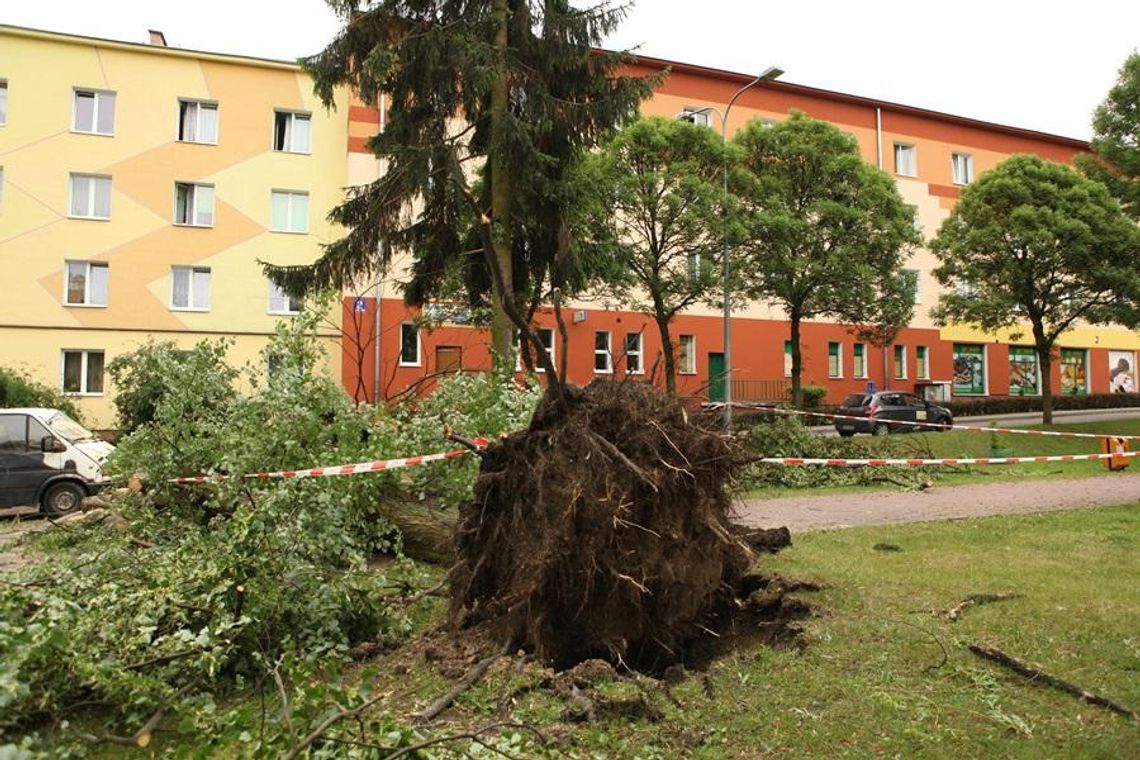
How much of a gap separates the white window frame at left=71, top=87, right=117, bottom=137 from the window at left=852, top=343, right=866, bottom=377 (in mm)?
27879

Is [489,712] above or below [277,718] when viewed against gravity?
below

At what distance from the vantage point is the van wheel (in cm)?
1184

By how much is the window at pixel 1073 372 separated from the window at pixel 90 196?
39.7 meters

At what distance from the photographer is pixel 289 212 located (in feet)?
86.3

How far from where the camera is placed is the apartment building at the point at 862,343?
28.6 meters

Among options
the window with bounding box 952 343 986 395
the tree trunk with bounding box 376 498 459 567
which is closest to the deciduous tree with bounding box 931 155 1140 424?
the window with bounding box 952 343 986 395

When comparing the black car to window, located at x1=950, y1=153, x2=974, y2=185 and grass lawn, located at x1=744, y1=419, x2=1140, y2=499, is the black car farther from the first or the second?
window, located at x1=950, y1=153, x2=974, y2=185

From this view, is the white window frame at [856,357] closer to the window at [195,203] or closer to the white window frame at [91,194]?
the window at [195,203]

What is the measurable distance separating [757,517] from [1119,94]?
23015 mm

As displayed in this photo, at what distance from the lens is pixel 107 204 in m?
24.9

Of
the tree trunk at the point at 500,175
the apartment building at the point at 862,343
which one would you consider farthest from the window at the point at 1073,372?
the tree trunk at the point at 500,175

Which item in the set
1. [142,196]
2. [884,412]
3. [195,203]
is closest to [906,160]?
[884,412]

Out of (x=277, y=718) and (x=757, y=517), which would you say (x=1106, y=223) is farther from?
(x=277, y=718)


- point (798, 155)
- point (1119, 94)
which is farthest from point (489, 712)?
point (1119, 94)
